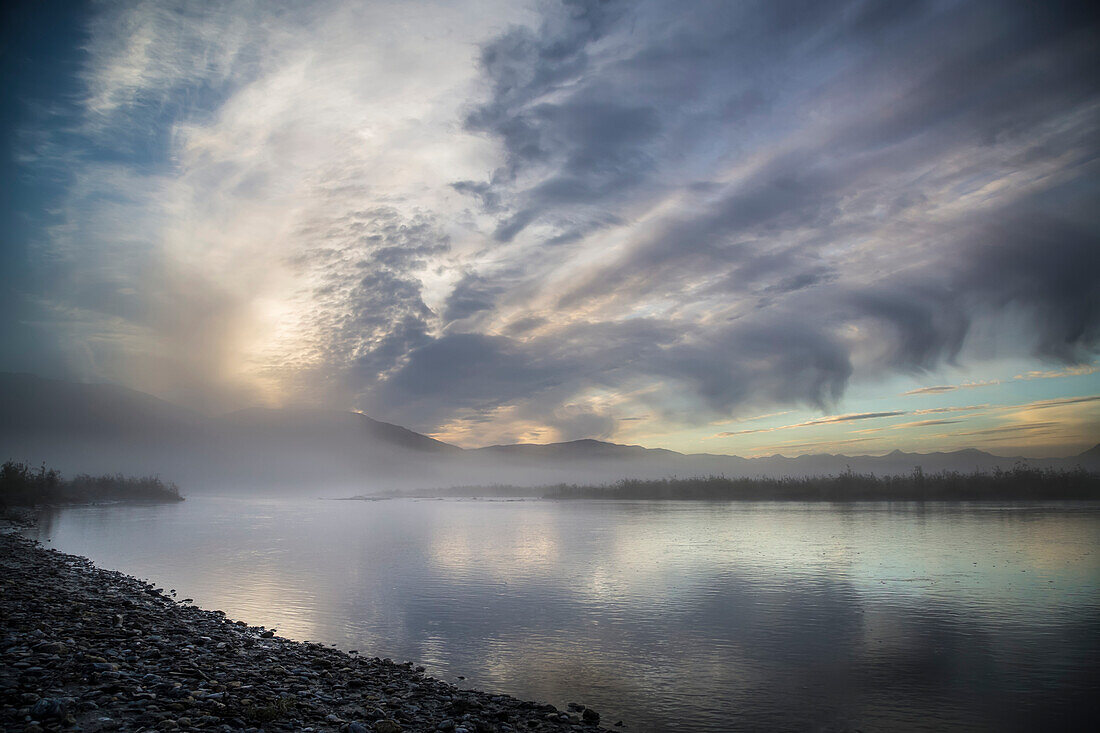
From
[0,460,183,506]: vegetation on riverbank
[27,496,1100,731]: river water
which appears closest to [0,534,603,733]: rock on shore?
[27,496,1100,731]: river water

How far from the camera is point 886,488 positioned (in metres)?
77.0

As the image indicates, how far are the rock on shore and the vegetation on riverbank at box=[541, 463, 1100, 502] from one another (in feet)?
249

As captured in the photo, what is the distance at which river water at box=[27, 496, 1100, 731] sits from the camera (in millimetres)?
11344

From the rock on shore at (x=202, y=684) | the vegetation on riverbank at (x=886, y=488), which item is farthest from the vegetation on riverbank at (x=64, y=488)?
the vegetation on riverbank at (x=886, y=488)

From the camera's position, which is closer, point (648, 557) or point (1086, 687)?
point (1086, 687)

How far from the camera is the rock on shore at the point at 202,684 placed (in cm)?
836

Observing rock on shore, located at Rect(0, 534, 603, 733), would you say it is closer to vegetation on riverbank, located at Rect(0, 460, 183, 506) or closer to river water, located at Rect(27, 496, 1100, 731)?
river water, located at Rect(27, 496, 1100, 731)

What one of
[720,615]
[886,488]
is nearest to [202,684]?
[720,615]

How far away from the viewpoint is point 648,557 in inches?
1211

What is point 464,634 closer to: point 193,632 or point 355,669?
point 355,669

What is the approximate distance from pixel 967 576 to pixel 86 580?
111ft

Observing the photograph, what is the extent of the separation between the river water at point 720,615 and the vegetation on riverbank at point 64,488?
4186 cm

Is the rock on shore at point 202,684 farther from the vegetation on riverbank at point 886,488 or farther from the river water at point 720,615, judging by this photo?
the vegetation on riverbank at point 886,488

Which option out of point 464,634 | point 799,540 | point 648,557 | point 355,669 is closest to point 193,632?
point 355,669
